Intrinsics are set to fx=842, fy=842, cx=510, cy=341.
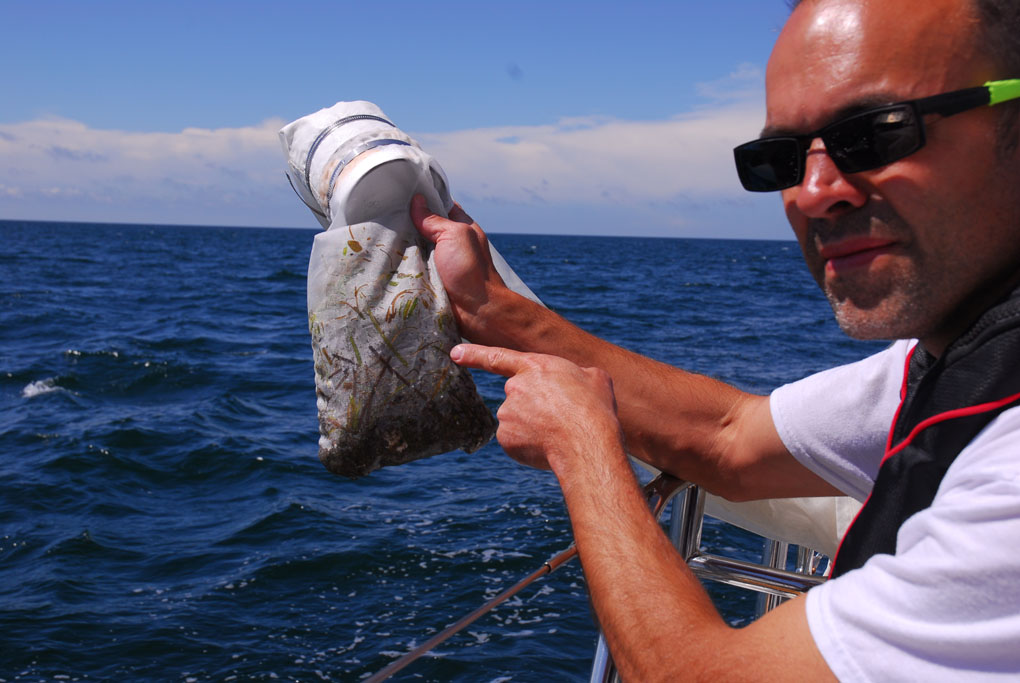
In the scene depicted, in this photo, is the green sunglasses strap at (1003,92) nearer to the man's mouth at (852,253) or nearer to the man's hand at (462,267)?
the man's mouth at (852,253)

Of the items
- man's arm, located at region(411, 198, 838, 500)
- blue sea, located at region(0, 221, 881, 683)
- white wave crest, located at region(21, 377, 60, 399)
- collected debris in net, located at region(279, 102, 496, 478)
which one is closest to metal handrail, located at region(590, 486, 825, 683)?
man's arm, located at region(411, 198, 838, 500)

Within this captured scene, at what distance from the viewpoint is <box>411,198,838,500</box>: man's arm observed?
1577mm

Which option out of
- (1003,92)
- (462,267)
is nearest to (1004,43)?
(1003,92)

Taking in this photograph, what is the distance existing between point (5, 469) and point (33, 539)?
1.72m

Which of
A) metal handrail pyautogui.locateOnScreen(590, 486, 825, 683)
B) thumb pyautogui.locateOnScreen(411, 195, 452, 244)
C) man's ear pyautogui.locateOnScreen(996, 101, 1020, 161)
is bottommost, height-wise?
metal handrail pyautogui.locateOnScreen(590, 486, 825, 683)

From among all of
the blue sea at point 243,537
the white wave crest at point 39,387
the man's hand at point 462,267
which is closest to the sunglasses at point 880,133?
the man's hand at point 462,267

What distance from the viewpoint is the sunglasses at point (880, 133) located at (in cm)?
98

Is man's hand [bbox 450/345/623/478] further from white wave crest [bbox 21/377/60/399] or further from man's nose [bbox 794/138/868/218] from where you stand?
white wave crest [bbox 21/377/60/399]

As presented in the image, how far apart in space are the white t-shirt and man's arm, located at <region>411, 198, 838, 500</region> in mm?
746

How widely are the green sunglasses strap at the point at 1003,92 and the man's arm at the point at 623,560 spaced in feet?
2.03

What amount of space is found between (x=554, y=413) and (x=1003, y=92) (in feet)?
2.29

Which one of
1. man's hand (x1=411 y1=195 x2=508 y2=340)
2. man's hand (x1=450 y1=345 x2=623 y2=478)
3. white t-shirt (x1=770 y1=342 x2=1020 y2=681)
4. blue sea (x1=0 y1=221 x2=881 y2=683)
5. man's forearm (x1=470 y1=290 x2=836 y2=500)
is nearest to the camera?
white t-shirt (x1=770 y1=342 x2=1020 y2=681)

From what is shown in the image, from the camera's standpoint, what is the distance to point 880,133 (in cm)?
101

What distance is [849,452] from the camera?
153 centimetres
